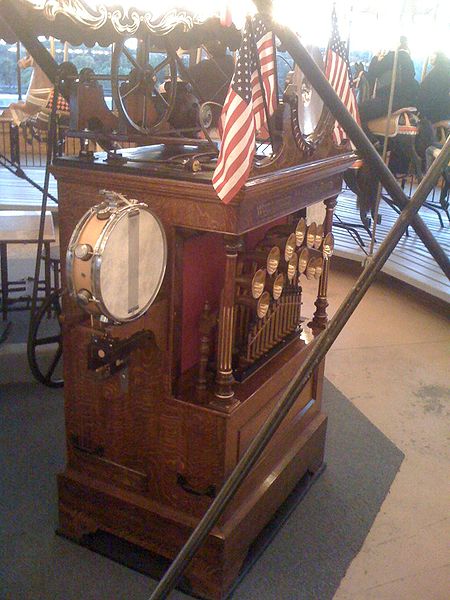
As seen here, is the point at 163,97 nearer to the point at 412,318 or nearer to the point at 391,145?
the point at 412,318

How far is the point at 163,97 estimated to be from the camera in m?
2.73

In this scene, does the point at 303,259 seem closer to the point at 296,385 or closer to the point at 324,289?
the point at 324,289

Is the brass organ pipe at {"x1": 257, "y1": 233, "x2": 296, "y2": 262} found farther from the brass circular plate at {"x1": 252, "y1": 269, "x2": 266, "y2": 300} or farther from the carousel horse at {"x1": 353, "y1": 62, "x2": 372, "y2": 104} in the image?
the carousel horse at {"x1": 353, "y1": 62, "x2": 372, "y2": 104}

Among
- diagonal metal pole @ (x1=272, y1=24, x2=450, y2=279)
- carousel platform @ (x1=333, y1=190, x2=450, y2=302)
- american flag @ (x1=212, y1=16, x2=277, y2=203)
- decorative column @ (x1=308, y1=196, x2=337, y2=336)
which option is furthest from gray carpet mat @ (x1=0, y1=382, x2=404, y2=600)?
carousel platform @ (x1=333, y1=190, x2=450, y2=302)

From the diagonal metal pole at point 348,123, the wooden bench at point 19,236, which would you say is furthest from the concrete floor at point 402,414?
the diagonal metal pole at point 348,123

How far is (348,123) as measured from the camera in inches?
32.9

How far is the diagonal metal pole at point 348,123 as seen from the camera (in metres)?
0.77

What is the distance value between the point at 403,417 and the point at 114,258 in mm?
2303

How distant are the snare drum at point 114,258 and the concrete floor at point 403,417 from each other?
129 centimetres

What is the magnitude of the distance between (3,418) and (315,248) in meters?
1.85

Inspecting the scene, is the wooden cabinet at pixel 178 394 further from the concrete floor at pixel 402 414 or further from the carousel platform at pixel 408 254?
the carousel platform at pixel 408 254

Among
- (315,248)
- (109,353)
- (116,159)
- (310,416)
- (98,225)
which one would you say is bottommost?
(310,416)

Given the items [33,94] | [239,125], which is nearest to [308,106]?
[239,125]

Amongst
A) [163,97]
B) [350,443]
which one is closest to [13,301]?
[163,97]
